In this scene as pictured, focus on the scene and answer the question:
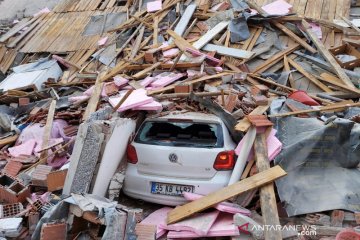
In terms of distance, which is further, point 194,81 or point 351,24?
point 351,24

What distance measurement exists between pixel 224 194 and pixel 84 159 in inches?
82.0

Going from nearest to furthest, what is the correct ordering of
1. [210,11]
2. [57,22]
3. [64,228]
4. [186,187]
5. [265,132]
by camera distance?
[64,228] → [186,187] → [265,132] → [210,11] → [57,22]

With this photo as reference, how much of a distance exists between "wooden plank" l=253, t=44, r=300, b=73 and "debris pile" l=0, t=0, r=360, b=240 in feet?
0.08

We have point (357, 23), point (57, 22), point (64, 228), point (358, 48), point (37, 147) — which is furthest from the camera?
point (57, 22)

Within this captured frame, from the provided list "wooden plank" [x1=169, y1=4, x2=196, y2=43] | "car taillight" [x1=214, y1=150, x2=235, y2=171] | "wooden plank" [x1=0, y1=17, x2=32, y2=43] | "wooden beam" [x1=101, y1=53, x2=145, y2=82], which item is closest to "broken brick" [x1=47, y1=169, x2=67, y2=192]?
"car taillight" [x1=214, y1=150, x2=235, y2=171]

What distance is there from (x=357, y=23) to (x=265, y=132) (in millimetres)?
5452

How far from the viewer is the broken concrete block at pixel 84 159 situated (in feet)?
21.6

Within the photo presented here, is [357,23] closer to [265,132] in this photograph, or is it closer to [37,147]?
[265,132]

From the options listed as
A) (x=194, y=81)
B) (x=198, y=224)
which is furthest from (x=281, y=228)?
(x=194, y=81)

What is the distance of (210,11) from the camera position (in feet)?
39.3

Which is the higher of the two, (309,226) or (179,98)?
(179,98)

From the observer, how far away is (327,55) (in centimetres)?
998

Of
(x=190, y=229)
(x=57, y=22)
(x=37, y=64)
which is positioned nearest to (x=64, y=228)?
(x=190, y=229)

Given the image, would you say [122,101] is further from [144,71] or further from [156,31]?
[156,31]
